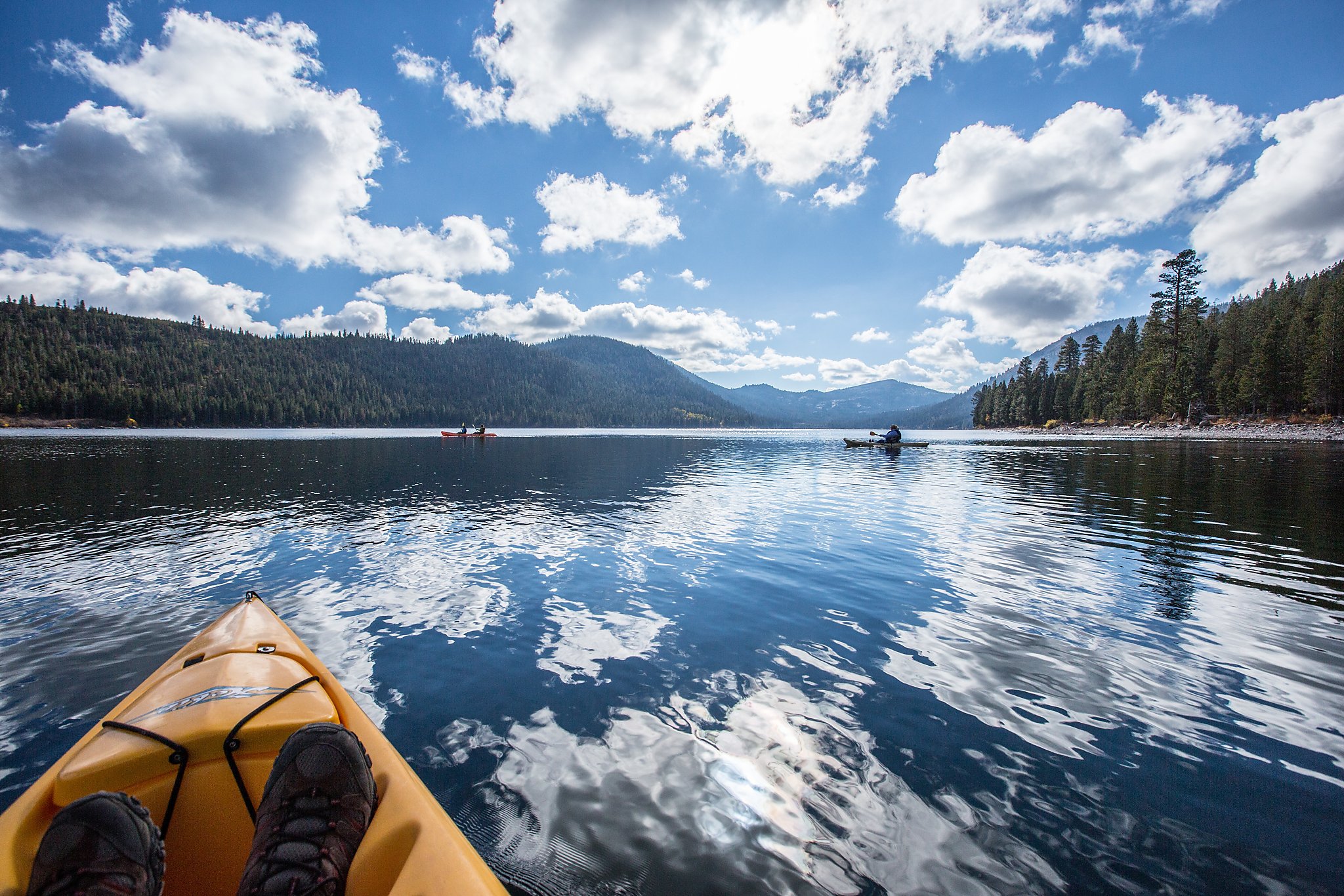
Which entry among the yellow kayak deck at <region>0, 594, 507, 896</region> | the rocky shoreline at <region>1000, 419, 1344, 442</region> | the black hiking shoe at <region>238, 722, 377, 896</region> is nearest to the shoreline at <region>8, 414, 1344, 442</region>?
the rocky shoreline at <region>1000, 419, 1344, 442</region>

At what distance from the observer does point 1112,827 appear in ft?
15.4

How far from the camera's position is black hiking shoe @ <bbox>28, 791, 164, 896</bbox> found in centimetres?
264

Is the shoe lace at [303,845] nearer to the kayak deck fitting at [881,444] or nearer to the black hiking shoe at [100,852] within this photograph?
the black hiking shoe at [100,852]

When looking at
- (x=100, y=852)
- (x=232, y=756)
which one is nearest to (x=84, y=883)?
(x=100, y=852)

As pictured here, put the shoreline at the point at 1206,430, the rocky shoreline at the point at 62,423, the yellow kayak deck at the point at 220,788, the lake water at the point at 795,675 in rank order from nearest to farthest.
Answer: the yellow kayak deck at the point at 220,788
the lake water at the point at 795,675
the shoreline at the point at 1206,430
the rocky shoreline at the point at 62,423

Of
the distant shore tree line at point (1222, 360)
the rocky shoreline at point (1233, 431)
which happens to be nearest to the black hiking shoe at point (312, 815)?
the rocky shoreline at point (1233, 431)

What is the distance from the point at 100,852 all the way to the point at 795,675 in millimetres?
6921

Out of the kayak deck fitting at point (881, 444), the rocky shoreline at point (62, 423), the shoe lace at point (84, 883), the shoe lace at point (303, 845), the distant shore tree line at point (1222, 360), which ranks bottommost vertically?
the shoe lace at point (303, 845)

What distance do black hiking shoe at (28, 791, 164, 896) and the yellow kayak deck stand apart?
20 centimetres

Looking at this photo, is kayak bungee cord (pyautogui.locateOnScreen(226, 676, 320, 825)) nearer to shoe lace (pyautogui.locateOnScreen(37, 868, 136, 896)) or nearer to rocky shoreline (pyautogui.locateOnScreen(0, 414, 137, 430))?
shoe lace (pyautogui.locateOnScreen(37, 868, 136, 896))

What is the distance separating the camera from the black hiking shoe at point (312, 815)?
119 inches

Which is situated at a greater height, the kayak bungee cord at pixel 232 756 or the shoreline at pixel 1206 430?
the shoreline at pixel 1206 430

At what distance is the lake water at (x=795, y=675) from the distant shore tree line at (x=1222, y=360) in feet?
287

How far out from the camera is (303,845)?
3.11m
